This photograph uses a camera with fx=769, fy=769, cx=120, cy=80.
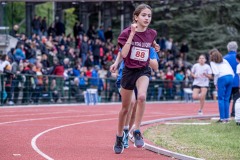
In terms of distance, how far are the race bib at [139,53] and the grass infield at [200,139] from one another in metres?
1.69

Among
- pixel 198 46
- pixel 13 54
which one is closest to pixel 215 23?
pixel 198 46

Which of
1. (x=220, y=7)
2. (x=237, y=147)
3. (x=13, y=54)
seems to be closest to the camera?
(x=237, y=147)

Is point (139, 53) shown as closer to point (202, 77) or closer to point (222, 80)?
point (222, 80)

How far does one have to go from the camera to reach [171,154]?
12.2 meters

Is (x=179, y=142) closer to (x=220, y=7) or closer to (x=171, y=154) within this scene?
(x=171, y=154)

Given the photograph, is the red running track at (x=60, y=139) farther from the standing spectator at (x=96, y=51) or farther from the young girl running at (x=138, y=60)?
the standing spectator at (x=96, y=51)

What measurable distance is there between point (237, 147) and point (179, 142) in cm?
153

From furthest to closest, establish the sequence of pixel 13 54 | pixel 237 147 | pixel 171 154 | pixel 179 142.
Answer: pixel 13 54, pixel 179 142, pixel 237 147, pixel 171 154

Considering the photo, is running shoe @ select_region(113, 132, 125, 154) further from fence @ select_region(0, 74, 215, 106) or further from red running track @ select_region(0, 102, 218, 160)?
fence @ select_region(0, 74, 215, 106)

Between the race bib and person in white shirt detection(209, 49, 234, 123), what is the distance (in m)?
7.88

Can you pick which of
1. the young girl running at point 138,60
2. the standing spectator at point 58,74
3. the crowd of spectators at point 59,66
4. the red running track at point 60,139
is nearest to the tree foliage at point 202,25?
the crowd of spectators at point 59,66

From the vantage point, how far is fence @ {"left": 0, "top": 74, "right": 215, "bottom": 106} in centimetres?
2988

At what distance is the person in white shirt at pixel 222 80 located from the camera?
20156 millimetres

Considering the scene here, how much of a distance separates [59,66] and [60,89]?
110 cm
